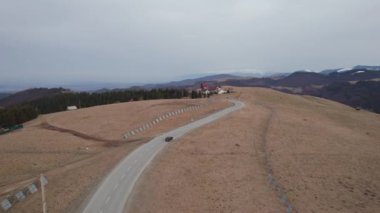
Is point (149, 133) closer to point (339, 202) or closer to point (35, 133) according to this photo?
point (35, 133)

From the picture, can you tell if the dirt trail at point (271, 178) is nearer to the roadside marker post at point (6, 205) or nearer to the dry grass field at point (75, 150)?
the dry grass field at point (75, 150)

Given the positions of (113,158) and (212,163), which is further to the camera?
(113,158)

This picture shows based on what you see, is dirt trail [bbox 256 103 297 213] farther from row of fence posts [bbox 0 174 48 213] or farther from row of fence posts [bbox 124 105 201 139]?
row of fence posts [bbox 124 105 201 139]

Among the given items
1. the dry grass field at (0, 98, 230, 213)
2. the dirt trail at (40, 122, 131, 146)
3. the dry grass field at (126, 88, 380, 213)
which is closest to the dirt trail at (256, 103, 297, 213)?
the dry grass field at (126, 88, 380, 213)

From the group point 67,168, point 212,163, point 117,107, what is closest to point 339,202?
point 212,163

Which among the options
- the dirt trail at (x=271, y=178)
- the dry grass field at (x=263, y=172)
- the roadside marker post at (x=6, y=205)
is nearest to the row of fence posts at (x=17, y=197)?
the roadside marker post at (x=6, y=205)

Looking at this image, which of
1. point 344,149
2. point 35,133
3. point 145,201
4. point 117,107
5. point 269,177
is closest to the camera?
point 145,201
